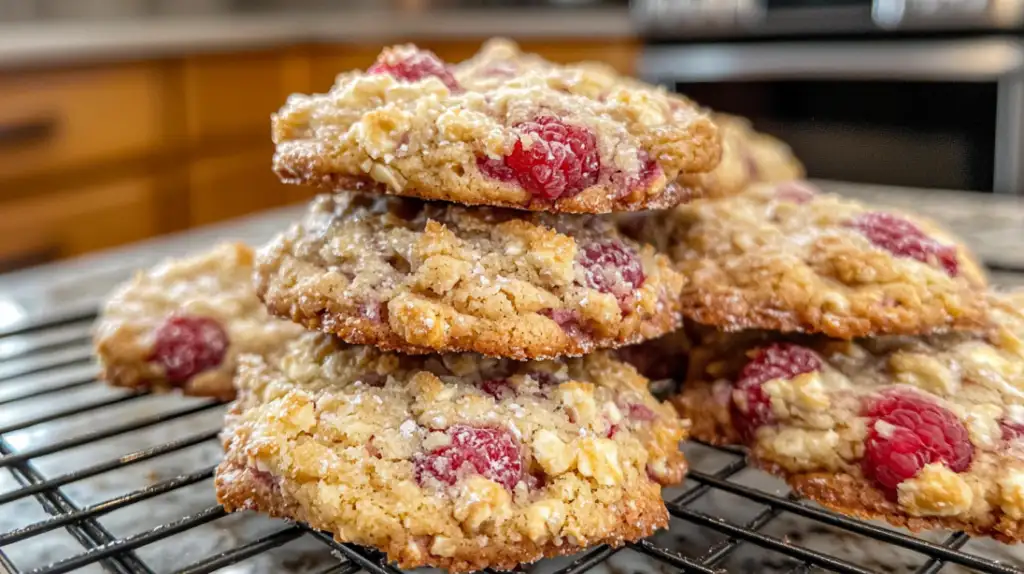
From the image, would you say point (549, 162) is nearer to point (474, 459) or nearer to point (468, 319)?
point (468, 319)

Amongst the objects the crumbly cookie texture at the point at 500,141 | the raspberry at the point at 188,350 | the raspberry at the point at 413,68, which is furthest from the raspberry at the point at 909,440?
the raspberry at the point at 188,350

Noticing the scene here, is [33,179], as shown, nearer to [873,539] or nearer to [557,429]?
[557,429]

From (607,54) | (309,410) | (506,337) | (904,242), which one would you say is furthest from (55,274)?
(607,54)

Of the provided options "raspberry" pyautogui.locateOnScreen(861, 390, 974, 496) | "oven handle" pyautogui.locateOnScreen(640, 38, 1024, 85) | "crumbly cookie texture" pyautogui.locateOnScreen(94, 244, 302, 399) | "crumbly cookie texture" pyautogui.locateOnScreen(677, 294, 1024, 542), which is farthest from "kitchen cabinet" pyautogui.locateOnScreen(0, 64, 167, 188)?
"raspberry" pyautogui.locateOnScreen(861, 390, 974, 496)

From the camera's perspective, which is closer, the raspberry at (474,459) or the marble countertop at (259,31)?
the raspberry at (474,459)

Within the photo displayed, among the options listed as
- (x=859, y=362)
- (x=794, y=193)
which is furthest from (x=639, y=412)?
(x=794, y=193)

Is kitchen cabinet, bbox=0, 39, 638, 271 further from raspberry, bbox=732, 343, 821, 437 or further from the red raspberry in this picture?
the red raspberry

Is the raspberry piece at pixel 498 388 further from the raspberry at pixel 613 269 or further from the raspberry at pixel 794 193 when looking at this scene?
the raspberry at pixel 794 193
